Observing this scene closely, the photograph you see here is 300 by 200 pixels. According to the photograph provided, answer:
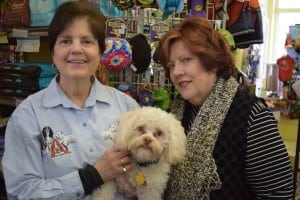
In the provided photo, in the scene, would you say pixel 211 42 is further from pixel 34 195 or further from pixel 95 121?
pixel 34 195

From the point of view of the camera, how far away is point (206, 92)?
160 centimetres

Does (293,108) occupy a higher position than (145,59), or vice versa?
(145,59)

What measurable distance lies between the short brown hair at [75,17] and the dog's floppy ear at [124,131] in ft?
1.16

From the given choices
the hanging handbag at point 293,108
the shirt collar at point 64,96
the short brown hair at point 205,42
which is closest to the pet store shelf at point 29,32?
the shirt collar at point 64,96

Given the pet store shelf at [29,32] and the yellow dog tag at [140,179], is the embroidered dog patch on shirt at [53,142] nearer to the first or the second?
the yellow dog tag at [140,179]

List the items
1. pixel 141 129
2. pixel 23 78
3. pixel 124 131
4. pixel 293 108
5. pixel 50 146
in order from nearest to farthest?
pixel 50 146 < pixel 124 131 < pixel 141 129 < pixel 23 78 < pixel 293 108

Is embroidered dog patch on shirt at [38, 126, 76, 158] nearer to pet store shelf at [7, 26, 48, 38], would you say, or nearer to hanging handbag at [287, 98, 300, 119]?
pet store shelf at [7, 26, 48, 38]

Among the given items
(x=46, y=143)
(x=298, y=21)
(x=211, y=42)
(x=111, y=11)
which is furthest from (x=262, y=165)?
(x=298, y=21)

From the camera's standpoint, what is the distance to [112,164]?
1.43 meters

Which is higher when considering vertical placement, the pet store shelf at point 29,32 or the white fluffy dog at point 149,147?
the pet store shelf at point 29,32

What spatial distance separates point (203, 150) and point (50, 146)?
0.65 meters

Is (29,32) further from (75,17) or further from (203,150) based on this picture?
(203,150)

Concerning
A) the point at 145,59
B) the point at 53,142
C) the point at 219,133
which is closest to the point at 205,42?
the point at 219,133

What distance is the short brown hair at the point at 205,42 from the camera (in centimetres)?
151
